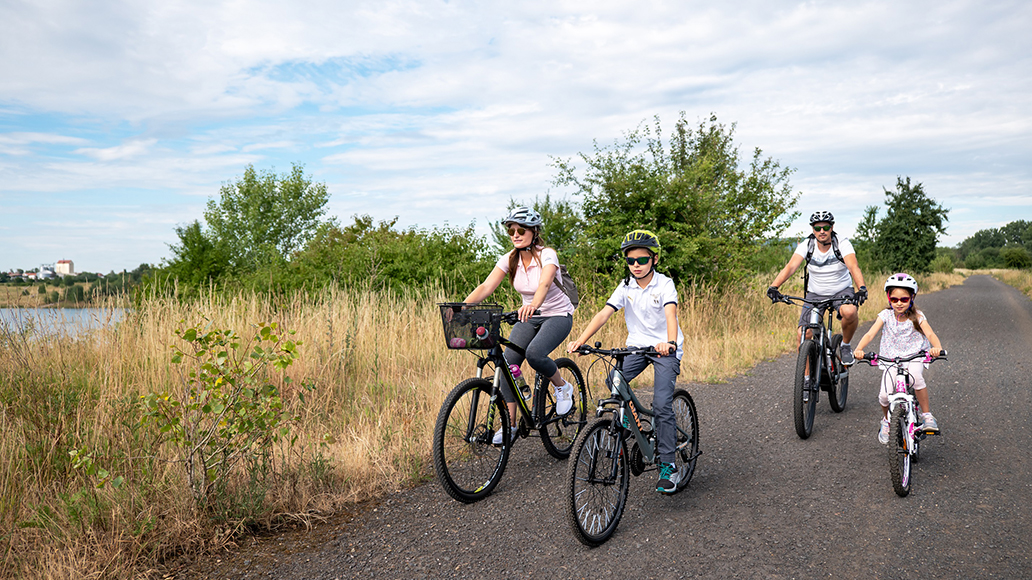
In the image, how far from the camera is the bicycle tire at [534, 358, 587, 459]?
5.45 m

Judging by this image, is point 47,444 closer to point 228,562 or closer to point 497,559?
point 228,562

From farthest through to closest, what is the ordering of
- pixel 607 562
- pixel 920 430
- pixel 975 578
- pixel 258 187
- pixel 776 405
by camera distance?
pixel 258 187, pixel 776 405, pixel 920 430, pixel 607 562, pixel 975 578

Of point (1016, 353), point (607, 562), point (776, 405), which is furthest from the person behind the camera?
point (1016, 353)

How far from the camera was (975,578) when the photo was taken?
3488 millimetres

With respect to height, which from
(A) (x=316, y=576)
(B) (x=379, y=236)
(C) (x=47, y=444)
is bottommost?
(A) (x=316, y=576)

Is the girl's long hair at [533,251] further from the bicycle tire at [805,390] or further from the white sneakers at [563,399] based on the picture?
the bicycle tire at [805,390]

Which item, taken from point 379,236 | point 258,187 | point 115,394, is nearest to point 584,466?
point 115,394

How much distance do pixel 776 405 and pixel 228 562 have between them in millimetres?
6128

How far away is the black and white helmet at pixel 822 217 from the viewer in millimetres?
7250

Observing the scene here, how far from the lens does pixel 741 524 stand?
4258 millimetres

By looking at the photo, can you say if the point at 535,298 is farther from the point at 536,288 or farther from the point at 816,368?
the point at 816,368

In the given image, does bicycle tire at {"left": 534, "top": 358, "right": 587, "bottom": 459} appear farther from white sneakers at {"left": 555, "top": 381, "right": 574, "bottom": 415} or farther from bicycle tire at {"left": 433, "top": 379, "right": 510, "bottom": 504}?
bicycle tire at {"left": 433, "top": 379, "right": 510, "bottom": 504}

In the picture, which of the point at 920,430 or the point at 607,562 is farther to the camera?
the point at 920,430

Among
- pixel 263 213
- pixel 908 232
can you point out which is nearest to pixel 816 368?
pixel 908 232
